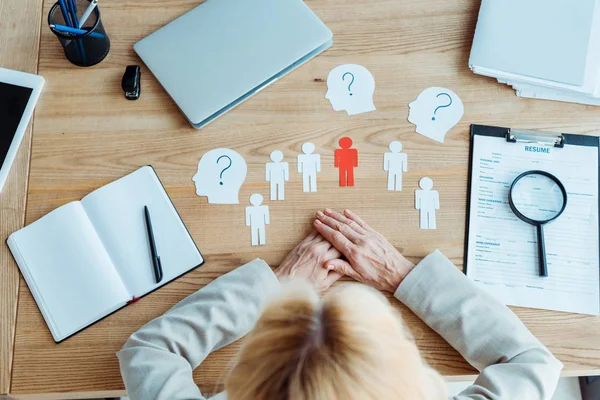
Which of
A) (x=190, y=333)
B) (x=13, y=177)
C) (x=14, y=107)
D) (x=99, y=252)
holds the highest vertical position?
(x=14, y=107)

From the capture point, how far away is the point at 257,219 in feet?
3.43

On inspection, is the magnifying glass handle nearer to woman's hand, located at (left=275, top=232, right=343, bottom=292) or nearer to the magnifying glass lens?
the magnifying glass lens

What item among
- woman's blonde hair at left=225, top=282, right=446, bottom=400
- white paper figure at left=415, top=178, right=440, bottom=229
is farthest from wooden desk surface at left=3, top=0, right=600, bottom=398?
woman's blonde hair at left=225, top=282, right=446, bottom=400

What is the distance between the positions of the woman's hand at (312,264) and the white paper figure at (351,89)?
0.92ft

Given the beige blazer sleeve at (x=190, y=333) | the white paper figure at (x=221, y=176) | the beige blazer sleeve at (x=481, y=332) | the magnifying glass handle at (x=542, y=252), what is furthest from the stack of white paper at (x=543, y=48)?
the beige blazer sleeve at (x=190, y=333)

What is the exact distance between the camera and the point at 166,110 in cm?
111

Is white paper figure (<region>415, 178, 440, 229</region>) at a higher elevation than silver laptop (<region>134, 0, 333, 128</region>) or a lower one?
lower

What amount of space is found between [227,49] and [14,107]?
1.41 feet

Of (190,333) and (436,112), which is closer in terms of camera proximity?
(190,333)

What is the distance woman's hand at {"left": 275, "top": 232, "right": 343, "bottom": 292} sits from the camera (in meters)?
1.00

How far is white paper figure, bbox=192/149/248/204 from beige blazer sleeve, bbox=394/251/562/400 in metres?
0.36

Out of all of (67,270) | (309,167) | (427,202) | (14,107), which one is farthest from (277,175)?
(14,107)

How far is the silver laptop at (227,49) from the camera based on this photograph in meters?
1.09

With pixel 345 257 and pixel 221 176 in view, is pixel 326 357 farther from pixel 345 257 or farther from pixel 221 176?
pixel 221 176
